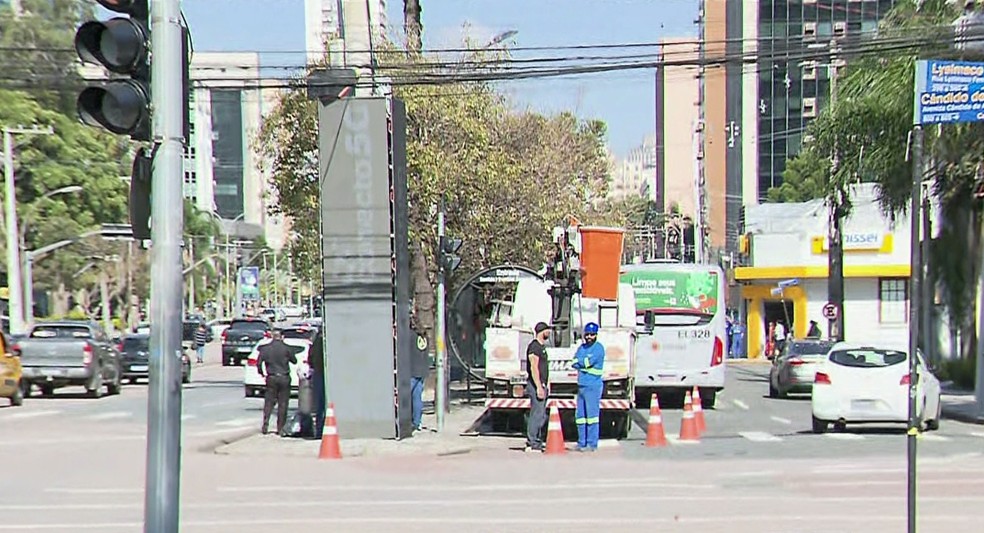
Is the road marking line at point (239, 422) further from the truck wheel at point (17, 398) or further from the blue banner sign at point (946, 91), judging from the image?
the blue banner sign at point (946, 91)

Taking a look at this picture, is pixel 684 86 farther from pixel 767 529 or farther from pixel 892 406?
pixel 767 529

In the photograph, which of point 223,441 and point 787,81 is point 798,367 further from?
point 787,81

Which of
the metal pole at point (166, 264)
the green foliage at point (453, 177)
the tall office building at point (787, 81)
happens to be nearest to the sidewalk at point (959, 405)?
the green foliage at point (453, 177)

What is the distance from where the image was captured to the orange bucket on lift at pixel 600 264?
2559 cm

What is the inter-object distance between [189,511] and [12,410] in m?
17.9

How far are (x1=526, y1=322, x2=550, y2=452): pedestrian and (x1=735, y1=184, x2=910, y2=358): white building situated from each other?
38323 mm

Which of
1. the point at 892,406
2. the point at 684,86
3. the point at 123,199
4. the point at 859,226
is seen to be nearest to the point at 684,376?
the point at 892,406

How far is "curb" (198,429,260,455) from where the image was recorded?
Answer: 73.9 feet

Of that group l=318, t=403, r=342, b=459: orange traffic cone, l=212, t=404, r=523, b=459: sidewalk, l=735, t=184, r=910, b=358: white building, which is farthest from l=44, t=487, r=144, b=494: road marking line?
l=735, t=184, r=910, b=358: white building

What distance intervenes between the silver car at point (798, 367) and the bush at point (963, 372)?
528 centimetres

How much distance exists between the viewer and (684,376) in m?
32.5

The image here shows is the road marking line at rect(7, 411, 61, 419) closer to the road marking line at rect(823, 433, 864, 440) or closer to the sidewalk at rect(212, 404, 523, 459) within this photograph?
the sidewalk at rect(212, 404, 523, 459)

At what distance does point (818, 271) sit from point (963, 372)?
24546 millimetres

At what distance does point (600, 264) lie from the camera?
25.8 m
